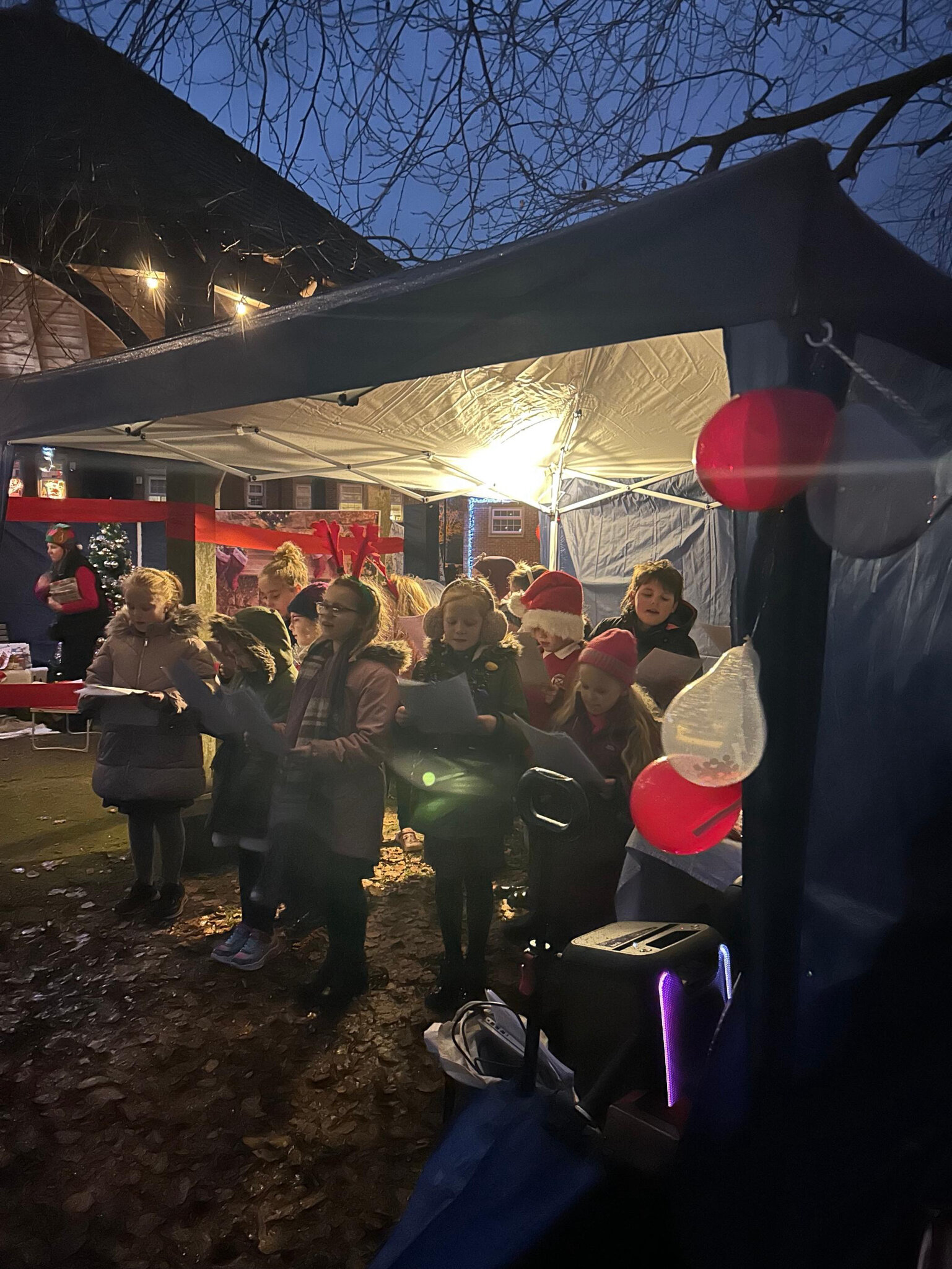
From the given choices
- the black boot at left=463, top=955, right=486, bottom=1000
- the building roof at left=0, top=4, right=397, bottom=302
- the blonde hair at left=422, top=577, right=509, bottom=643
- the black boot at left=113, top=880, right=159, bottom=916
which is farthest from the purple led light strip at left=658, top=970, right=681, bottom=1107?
the black boot at left=113, top=880, right=159, bottom=916

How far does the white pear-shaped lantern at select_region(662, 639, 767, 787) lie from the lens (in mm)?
1422

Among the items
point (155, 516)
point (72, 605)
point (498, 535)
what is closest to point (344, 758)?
point (155, 516)

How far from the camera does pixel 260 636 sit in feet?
10.4

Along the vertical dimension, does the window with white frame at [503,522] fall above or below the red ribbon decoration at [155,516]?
above

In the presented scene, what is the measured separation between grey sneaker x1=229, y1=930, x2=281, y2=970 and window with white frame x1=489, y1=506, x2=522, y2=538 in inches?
982

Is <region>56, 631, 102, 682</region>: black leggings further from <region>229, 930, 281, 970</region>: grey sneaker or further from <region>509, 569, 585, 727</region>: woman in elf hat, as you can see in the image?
<region>509, 569, 585, 727</region>: woman in elf hat

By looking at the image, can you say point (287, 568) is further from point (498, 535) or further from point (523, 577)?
point (498, 535)

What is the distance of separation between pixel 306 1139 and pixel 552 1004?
101 centimetres

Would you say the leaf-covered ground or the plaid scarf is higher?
the plaid scarf

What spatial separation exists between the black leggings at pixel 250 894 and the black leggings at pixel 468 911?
817mm

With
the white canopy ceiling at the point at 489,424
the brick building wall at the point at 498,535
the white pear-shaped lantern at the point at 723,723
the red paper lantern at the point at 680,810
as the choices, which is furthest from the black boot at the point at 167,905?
the brick building wall at the point at 498,535

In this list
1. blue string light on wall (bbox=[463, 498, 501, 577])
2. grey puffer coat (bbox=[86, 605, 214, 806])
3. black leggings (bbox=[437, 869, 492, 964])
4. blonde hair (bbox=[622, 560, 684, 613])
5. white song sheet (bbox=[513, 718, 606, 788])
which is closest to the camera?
white song sheet (bbox=[513, 718, 606, 788])

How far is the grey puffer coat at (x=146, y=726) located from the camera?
3.29 meters

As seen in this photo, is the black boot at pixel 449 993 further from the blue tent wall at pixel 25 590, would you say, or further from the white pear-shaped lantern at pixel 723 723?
the blue tent wall at pixel 25 590
